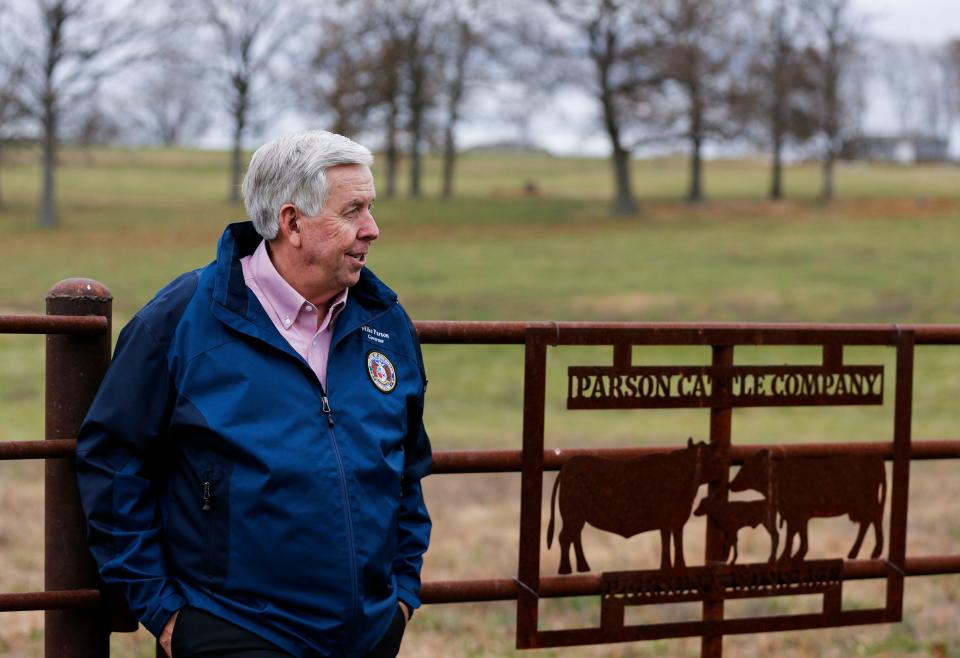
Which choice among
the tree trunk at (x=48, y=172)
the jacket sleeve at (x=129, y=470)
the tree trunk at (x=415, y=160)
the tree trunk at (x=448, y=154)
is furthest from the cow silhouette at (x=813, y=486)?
the tree trunk at (x=448, y=154)

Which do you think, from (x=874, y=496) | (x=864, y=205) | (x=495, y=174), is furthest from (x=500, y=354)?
(x=495, y=174)

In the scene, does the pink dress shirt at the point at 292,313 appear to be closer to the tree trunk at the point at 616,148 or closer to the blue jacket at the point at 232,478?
the blue jacket at the point at 232,478

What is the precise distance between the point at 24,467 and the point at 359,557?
9037 millimetres

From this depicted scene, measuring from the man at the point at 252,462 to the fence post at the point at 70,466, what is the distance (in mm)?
413

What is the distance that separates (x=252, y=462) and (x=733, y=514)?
1.82 meters

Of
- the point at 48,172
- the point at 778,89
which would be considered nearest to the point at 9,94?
the point at 48,172

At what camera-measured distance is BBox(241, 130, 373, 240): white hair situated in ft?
9.78

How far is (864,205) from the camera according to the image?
150 feet

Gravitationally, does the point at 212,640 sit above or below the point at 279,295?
below

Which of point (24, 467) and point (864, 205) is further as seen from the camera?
point (864, 205)

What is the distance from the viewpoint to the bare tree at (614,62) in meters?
47.8

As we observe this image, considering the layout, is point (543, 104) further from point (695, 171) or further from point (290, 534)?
point (290, 534)

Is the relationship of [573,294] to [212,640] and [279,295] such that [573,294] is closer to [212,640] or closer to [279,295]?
[279,295]

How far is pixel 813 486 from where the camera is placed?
4195 millimetres
